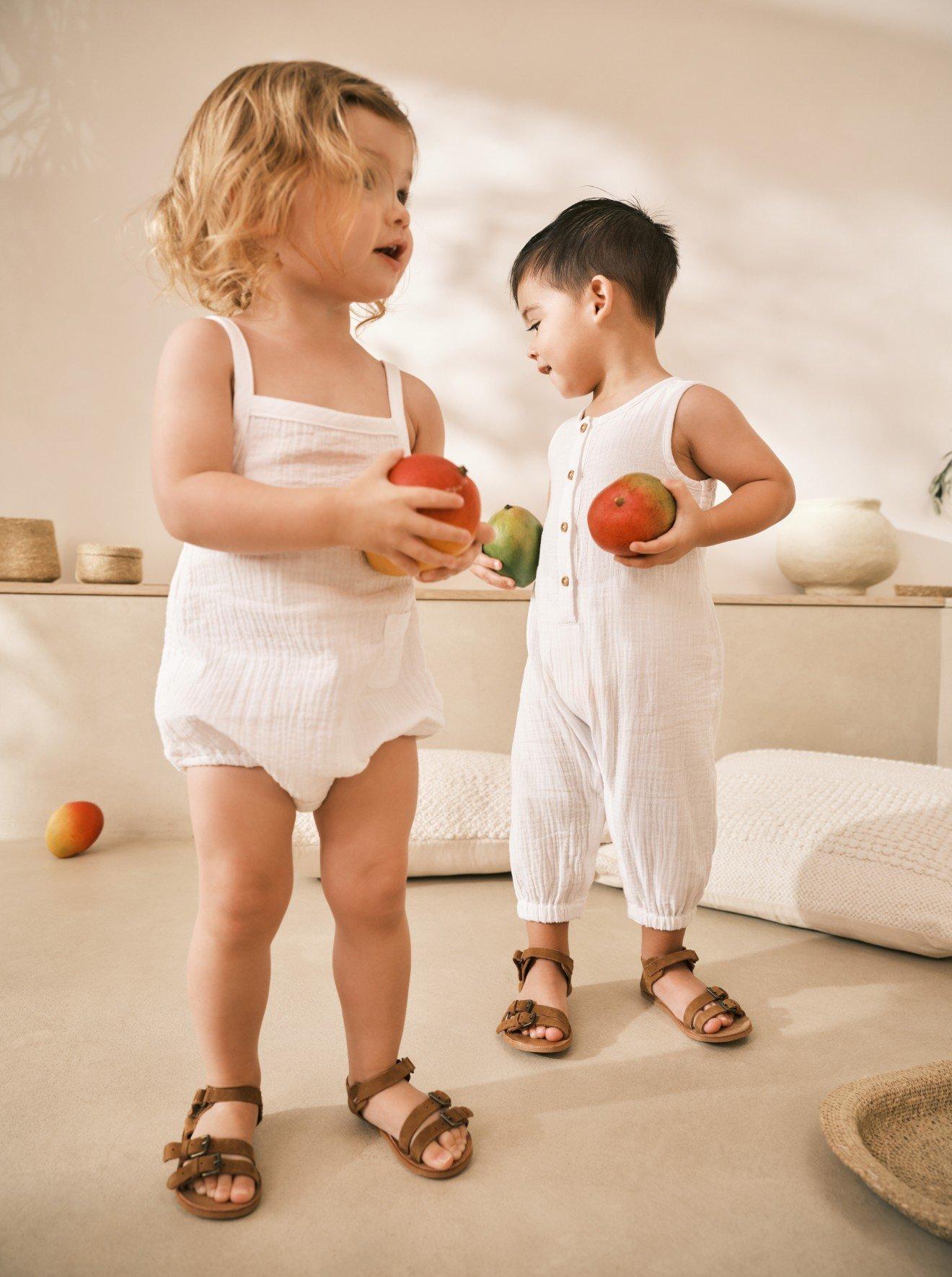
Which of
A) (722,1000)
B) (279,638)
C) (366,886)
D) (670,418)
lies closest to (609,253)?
(670,418)

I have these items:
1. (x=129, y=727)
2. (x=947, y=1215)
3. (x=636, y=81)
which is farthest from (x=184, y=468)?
(x=636, y=81)

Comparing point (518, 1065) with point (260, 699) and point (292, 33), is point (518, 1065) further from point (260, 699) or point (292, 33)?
point (292, 33)

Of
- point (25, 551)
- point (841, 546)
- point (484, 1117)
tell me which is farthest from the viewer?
point (841, 546)

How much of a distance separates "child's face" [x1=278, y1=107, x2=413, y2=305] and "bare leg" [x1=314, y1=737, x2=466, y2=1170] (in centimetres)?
42

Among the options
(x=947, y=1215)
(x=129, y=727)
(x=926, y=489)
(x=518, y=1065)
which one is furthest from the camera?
(x=926, y=489)

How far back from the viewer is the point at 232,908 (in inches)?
30.7

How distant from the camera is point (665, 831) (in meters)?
1.11

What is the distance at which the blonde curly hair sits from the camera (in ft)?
2.51

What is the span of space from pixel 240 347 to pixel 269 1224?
0.73 meters

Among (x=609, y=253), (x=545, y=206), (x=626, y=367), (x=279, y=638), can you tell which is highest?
(x=545, y=206)

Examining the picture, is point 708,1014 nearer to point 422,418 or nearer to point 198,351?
point 422,418

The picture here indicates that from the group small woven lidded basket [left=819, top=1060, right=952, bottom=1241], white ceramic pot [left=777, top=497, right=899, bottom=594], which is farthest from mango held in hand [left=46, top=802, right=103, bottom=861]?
white ceramic pot [left=777, top=497, right=899, bottom=594]

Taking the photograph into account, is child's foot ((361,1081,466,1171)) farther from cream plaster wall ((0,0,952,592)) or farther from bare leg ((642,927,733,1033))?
cream plaster wall ((0,0,952,592))

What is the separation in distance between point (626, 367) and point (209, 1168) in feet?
3.27
